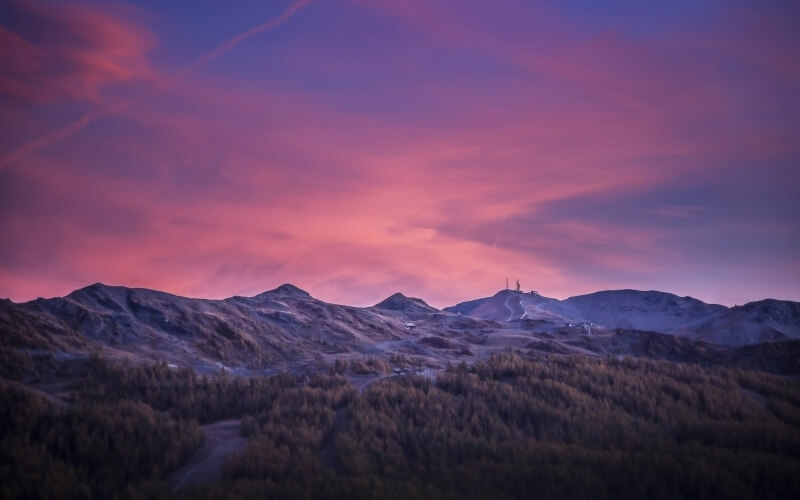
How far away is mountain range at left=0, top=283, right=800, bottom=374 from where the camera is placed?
2719cm

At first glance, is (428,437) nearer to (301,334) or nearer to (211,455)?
(211,455)

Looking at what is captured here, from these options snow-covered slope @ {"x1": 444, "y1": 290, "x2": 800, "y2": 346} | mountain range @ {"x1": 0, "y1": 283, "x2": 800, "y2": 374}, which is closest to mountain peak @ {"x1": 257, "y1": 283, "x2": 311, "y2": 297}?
mountain range @ {"x1": 0, "y1": 283, "x2": 800, "y2": 374}

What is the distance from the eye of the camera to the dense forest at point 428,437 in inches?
402

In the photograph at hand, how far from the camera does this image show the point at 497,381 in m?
17.1

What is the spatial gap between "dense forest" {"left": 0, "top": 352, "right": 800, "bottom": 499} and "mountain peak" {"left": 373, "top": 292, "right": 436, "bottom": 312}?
212ft

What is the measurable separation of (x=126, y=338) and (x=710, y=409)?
27.3m

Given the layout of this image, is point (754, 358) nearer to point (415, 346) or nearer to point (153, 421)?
point (415, 346)

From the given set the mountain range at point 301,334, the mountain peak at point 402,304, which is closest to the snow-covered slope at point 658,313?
the mountain range at point 301,334

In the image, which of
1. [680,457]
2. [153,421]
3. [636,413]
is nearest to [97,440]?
[153,421]

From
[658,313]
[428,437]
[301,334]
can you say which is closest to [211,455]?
[428,437]

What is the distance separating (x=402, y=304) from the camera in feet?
279

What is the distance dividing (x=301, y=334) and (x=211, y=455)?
31.2m

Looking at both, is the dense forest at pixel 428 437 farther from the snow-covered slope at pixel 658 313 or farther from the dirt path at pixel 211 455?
the snow-covered slope at pixel 658 313

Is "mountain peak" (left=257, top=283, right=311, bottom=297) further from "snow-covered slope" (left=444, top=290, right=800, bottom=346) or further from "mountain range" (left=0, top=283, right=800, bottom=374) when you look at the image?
"snow-covered slope" (left=444, top=290, right=800, bottom=346)
